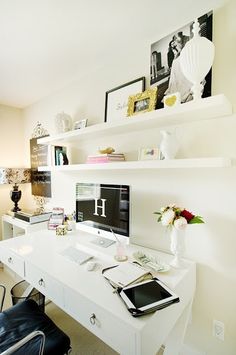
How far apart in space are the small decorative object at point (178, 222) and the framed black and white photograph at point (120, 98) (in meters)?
0.84

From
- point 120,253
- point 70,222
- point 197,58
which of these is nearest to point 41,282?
point 120,253

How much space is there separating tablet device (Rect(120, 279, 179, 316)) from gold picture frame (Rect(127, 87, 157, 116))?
1136mm

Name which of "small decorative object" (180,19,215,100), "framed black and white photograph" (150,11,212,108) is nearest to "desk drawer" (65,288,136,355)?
"small decorative object" (180,19,215,100)

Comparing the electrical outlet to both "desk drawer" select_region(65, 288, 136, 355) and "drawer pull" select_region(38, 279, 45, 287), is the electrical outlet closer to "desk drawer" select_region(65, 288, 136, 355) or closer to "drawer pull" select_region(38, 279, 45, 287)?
"desk drawer" select_region(65, 288, 136, 355)

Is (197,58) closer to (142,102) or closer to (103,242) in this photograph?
(142,102)

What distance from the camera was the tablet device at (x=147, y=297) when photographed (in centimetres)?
89

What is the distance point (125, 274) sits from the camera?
115cm

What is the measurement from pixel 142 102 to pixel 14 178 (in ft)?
7.03

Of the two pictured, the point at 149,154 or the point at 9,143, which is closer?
the point at 149,154

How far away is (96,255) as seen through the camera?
1455 mm

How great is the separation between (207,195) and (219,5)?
1191mm

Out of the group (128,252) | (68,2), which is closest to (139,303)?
(128,252)

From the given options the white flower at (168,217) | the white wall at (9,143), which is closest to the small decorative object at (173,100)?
the white flower at (168,217)

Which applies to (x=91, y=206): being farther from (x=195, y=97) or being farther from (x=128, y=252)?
(x=195, y=97)
